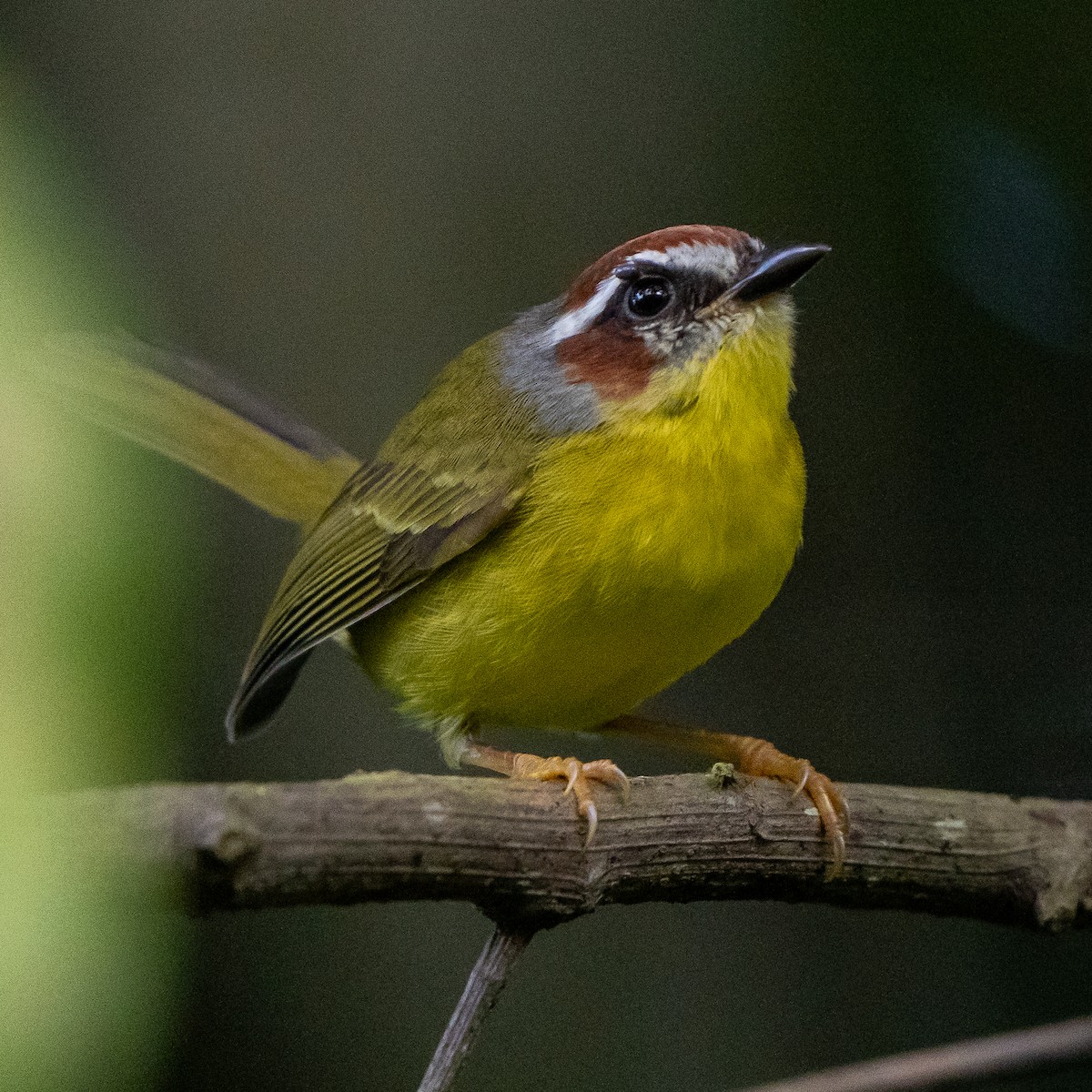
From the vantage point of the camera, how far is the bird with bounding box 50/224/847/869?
1356 mm

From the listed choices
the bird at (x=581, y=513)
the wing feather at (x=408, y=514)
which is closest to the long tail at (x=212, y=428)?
the bird at (x=581, y=513)

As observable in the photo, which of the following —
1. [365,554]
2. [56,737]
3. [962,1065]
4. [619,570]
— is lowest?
[962,1065]

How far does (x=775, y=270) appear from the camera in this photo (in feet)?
4.17

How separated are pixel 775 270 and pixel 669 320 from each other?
149 mm

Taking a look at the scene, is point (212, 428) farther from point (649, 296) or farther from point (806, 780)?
point (806, 780)

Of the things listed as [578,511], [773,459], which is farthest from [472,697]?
[773,459]

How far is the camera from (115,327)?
58.7 inches

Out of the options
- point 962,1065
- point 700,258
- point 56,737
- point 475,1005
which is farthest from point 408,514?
point 962,1065

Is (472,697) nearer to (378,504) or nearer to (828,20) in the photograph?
(378,504)

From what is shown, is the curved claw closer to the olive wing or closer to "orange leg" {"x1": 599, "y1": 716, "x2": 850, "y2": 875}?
"orange leg" {"x1": 599, "y1": 716, "x2": 850, "y2": 875}

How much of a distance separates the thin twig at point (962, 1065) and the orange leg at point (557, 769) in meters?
0.40

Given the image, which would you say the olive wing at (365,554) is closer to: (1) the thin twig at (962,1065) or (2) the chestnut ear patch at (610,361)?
(2) the chestnut ear patch at (610,361)

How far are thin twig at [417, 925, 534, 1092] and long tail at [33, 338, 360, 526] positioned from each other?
0.77m

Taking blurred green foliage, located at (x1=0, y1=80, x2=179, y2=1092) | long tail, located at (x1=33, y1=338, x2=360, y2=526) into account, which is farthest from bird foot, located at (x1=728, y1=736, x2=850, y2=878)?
long tail, located at (x1=33, y1=338, x2=360, y2=526)
